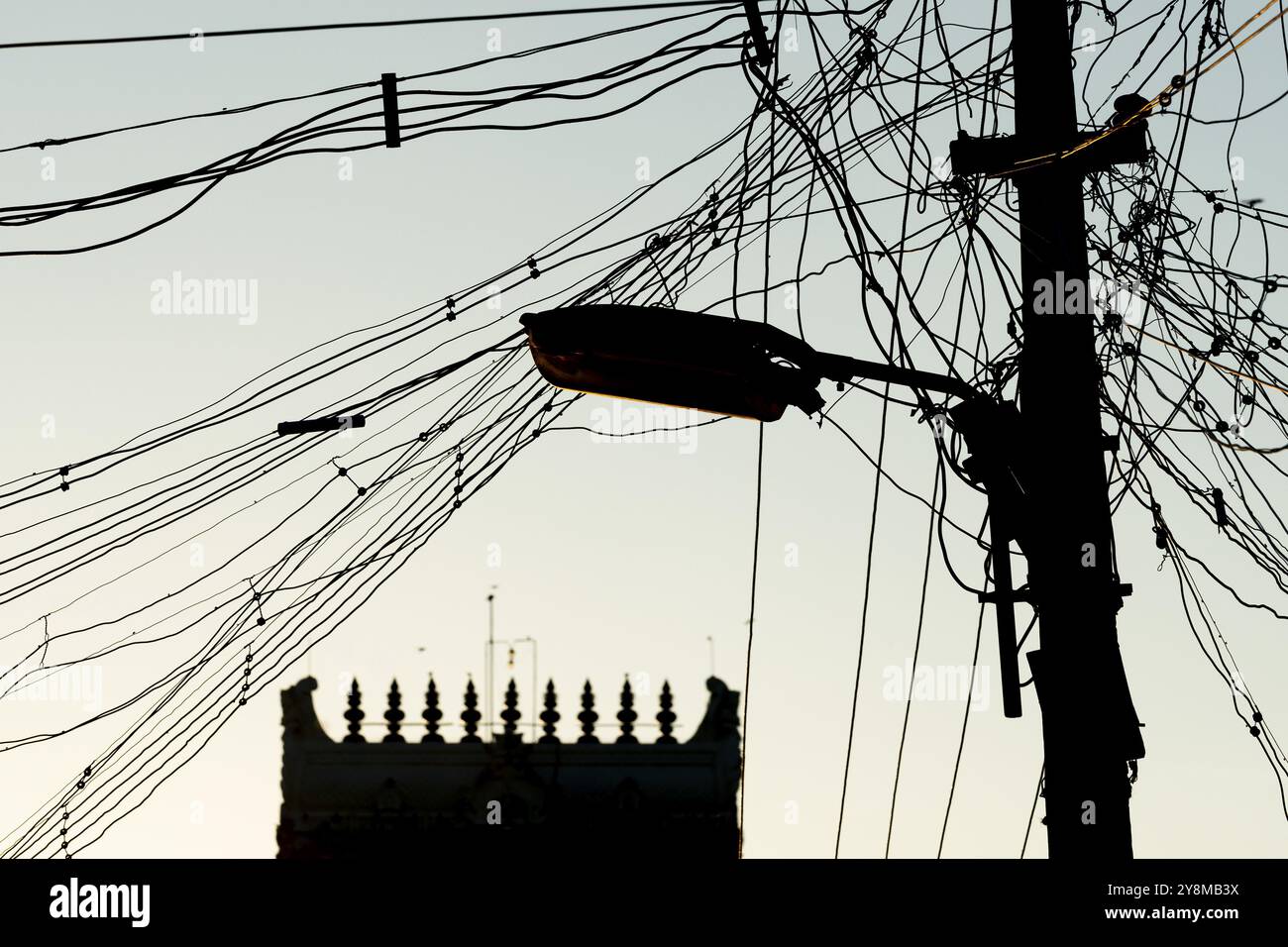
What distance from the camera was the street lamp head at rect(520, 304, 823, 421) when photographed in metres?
7.02

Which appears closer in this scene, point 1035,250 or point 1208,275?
point 1035,250

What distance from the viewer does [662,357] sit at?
702 centimetres

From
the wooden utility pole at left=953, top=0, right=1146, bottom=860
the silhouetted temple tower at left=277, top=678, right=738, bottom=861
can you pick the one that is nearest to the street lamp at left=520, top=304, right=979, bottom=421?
the wooden utility pole at left=953, top=0, right=1146, bottom=860

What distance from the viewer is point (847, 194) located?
755cm

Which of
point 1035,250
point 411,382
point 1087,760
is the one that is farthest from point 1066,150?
point 411,382

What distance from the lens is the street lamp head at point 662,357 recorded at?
7.02 metres

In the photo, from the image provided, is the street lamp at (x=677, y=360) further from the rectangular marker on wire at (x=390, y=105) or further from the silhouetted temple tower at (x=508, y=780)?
the silhouetted temple tower at (x=508, y=780)

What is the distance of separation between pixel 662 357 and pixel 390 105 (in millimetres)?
1256

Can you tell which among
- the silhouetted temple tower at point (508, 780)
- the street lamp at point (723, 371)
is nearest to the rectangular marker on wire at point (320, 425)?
the street lamp at point (723, 371)

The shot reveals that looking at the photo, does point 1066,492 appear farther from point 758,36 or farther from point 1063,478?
point 758,36

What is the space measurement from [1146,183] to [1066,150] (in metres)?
2.41
